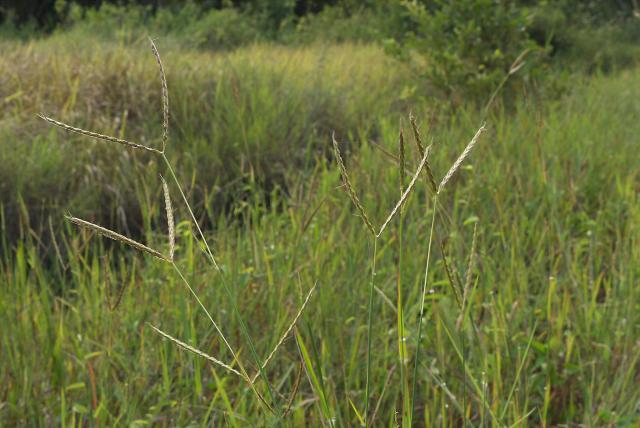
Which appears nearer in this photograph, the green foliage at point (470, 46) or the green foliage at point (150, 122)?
the green foliage at point (150, 122)

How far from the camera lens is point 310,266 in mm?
1913

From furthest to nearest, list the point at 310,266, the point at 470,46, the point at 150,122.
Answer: the point at 470,46 → the point at 150,122 → the point at 310,266

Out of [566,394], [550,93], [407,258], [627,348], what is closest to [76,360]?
[407,258]

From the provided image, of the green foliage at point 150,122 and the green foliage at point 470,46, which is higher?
the green foliage at point 470,46

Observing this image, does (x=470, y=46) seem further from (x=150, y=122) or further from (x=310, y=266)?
(x=310, y=266)

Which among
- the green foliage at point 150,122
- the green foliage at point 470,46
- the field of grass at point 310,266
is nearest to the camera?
Answer: the field of grass at point 310,266

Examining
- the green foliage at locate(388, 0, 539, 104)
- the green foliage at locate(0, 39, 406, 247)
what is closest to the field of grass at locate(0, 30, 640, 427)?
the green foliage at locate(0, 39, 406, 247)

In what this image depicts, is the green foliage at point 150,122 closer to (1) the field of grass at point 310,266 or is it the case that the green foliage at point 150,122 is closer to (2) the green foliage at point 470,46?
(1) the field of grass at point 310,266

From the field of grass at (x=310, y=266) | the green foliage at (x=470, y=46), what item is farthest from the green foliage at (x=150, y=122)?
the green foliage at (x=470, y=46)

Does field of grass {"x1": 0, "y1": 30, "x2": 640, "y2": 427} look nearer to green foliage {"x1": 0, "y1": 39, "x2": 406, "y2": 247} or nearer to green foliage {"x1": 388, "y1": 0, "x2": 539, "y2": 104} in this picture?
green foliage {"x1": 0, "y1": 39, "x2": 406, "y2": 247}

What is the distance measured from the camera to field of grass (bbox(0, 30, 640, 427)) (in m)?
1.46

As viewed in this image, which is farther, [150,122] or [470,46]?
[470,46]

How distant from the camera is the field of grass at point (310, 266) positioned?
146 centimetres

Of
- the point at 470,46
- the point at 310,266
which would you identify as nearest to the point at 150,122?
the point at 310,266
